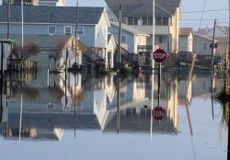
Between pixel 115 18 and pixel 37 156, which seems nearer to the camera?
pixel 37 156

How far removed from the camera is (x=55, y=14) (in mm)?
75000

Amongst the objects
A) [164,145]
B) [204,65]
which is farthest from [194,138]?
[204,65]

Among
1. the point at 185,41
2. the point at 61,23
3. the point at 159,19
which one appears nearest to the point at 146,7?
the point at 159,19

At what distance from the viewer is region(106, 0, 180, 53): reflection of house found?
104 metres

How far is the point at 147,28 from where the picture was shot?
104812 millimetres

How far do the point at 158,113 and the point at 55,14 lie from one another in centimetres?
5196

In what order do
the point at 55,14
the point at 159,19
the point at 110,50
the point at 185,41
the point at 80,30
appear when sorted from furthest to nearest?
the point at 185,41
the point at 159,19
the point at 110,50
the point at 55,14
the point at 80,30

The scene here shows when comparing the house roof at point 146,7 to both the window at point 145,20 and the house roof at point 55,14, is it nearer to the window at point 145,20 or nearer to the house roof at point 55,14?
the window at point 145,20

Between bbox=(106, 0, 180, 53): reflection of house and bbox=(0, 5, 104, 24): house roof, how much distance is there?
1122 inches

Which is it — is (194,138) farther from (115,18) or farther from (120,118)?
(115,18)

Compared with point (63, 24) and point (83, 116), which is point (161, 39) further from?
point (83, 116)

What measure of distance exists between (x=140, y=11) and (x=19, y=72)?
47241mm

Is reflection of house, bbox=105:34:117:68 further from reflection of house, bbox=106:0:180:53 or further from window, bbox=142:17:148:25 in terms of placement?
window, bbox=142:17:148:25

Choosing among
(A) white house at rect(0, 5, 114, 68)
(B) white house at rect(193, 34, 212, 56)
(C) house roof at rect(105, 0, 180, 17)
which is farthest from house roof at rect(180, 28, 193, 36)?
(A) white house at rect(0, 5, 114, 68)
